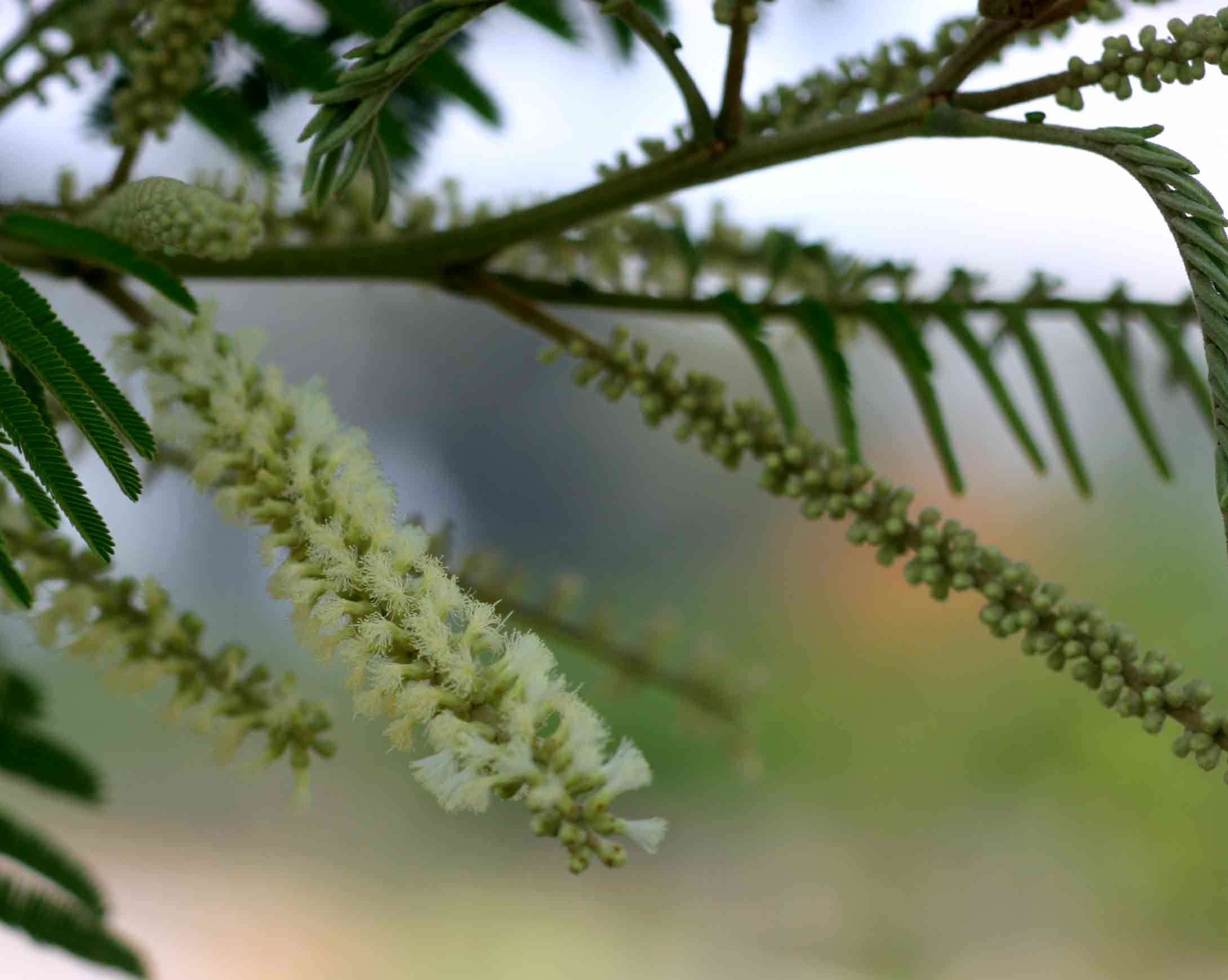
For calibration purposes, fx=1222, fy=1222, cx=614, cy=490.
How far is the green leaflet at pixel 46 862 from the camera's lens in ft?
1.38

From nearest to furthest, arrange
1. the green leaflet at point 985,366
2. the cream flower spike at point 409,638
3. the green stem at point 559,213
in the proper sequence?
1. the cream flower spike at point 409,638
2. the green stem at point 559,213
3. the green leaflet at point 985,366

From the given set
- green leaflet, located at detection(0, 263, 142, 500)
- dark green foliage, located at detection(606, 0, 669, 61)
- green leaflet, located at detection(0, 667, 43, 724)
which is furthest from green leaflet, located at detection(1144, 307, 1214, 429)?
green leaflet, located at detection(0, 667, 43, 724)

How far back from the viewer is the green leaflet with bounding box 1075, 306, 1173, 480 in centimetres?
45

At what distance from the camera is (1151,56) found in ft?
0.88

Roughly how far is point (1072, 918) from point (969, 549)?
143 centimetres

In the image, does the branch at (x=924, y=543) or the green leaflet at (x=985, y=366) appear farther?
the green leaflet at (x=985, y=366)

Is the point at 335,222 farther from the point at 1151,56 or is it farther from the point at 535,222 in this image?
the point at 1151,56

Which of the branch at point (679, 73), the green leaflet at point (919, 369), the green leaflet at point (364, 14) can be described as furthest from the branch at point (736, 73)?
A: the green leaflet at point (364, 14)

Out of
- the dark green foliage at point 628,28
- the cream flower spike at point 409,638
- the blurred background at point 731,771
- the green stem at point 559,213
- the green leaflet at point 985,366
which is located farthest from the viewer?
the blurred background at point 731,771

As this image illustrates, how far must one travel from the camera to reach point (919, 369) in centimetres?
42

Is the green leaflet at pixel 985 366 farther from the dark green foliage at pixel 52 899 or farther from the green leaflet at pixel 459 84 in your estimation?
the dark green foliage at pixel 52 899

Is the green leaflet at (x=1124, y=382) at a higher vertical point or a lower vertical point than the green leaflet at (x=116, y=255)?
higher

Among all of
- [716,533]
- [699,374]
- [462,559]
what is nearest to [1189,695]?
[699,374]

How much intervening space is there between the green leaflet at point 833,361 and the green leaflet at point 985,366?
0.15ft
